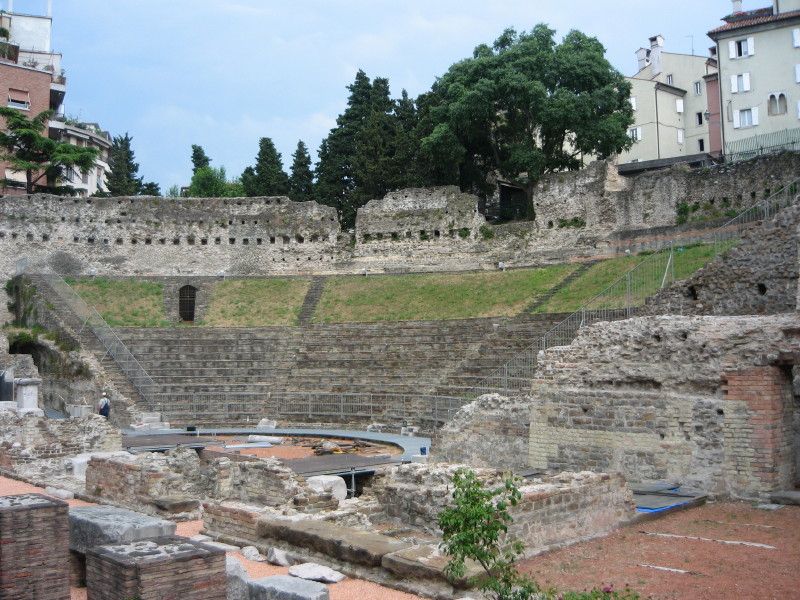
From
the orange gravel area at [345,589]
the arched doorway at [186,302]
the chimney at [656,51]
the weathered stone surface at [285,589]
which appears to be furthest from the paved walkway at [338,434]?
the chimney at [656,51]

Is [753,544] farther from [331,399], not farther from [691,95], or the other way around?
[691,95]

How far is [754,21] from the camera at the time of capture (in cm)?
3975

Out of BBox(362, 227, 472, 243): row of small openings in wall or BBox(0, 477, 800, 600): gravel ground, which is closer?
BBox(0, 477, 800, 600): gravel ground

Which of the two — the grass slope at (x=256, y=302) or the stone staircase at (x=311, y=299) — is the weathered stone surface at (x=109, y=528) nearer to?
the stone staircase at (x=311, y=299)

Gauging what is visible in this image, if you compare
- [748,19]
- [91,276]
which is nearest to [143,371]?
[91,276]

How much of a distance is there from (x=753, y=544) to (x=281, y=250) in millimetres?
33754

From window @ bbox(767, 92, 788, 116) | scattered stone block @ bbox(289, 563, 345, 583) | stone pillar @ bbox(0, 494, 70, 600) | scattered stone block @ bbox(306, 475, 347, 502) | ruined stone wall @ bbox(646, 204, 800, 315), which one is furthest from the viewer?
window @ bbox(767, 92, 788, 116)

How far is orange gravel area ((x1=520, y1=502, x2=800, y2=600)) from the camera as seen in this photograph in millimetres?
7555

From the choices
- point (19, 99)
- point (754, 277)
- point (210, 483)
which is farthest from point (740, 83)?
point (19, 99)

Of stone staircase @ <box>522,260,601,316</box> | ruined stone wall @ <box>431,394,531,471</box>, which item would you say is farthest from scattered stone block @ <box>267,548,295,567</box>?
stone staircase @ <box>522,260,601,316</box>

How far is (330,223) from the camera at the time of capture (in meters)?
40.9

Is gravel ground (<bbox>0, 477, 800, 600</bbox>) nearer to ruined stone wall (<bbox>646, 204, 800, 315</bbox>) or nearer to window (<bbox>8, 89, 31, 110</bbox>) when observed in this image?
ruined stone wall (<bbox>646, 204, 800, 315</bbox>)

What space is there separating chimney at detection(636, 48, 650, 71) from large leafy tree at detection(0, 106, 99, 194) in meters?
38.4

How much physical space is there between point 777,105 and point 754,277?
28092 millimetres
